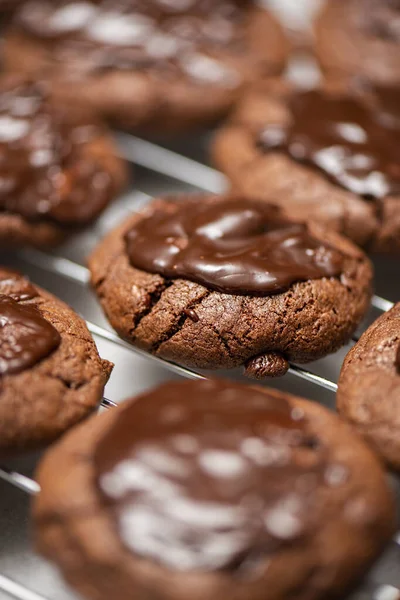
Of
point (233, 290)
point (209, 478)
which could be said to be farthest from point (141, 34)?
point (209, 478)

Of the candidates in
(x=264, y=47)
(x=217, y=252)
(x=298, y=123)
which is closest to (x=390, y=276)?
(x=298, y=123)

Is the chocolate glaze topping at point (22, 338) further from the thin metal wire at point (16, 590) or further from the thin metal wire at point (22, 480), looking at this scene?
the thin metal wire at point (16, 590)

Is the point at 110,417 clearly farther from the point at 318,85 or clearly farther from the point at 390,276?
the point at 318,85

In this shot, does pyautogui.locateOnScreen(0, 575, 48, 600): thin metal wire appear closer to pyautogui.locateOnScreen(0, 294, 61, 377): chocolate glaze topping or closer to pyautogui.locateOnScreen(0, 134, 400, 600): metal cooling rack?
pyautogui.locateOnScreen(0, 134, 400, 600): metal cooling rack

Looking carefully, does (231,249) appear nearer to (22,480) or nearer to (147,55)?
(22,480)

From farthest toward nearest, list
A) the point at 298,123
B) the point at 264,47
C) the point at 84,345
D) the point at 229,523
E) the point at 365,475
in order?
the point at 264,47 < the point at 298,123 < the point at 84,345 < the point at 365,475 < the point at 229,523

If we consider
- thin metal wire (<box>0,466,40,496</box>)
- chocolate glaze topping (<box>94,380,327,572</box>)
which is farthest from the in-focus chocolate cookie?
thin metal wire (<box>0,466,40,496</box>)

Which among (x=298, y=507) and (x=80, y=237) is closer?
(x=298, y=507)

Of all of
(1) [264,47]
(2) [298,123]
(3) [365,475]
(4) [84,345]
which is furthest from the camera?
(1) [264,47]
